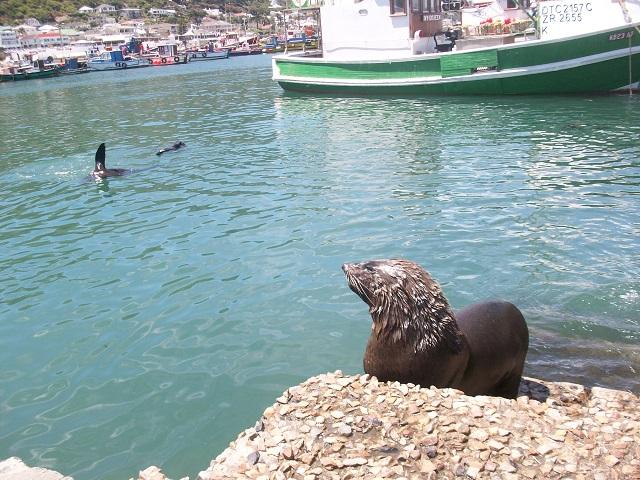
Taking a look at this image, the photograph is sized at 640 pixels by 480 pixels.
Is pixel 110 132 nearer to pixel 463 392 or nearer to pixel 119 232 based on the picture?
pixel 119 232

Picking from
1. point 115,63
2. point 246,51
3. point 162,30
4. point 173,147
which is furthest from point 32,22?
point 173,147

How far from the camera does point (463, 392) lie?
417 centimetres

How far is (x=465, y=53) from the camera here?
22.3 m

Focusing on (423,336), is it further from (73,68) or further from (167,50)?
(167,50)

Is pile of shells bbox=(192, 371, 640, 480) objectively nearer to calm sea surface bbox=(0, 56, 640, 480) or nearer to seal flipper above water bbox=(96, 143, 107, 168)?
calm sea surface bbox=(0, 56, 640, 480)

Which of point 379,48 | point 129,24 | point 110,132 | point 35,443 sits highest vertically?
point 129,24

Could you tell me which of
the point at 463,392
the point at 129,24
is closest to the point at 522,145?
the point at 463,392

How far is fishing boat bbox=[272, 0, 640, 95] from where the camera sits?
20156 mm

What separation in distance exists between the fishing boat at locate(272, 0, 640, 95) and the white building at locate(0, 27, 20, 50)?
103 m

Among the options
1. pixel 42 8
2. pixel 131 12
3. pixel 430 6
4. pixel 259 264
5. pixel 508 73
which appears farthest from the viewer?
pixel 131 12

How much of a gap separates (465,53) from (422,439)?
2072 cm

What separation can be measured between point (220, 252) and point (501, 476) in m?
6.09

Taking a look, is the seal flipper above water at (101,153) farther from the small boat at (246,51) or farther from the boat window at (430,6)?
the small boat at (246,51)

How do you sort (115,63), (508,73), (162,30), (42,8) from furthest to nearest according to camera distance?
(42,8) → (162,30) → (115,63) → (508,73)
